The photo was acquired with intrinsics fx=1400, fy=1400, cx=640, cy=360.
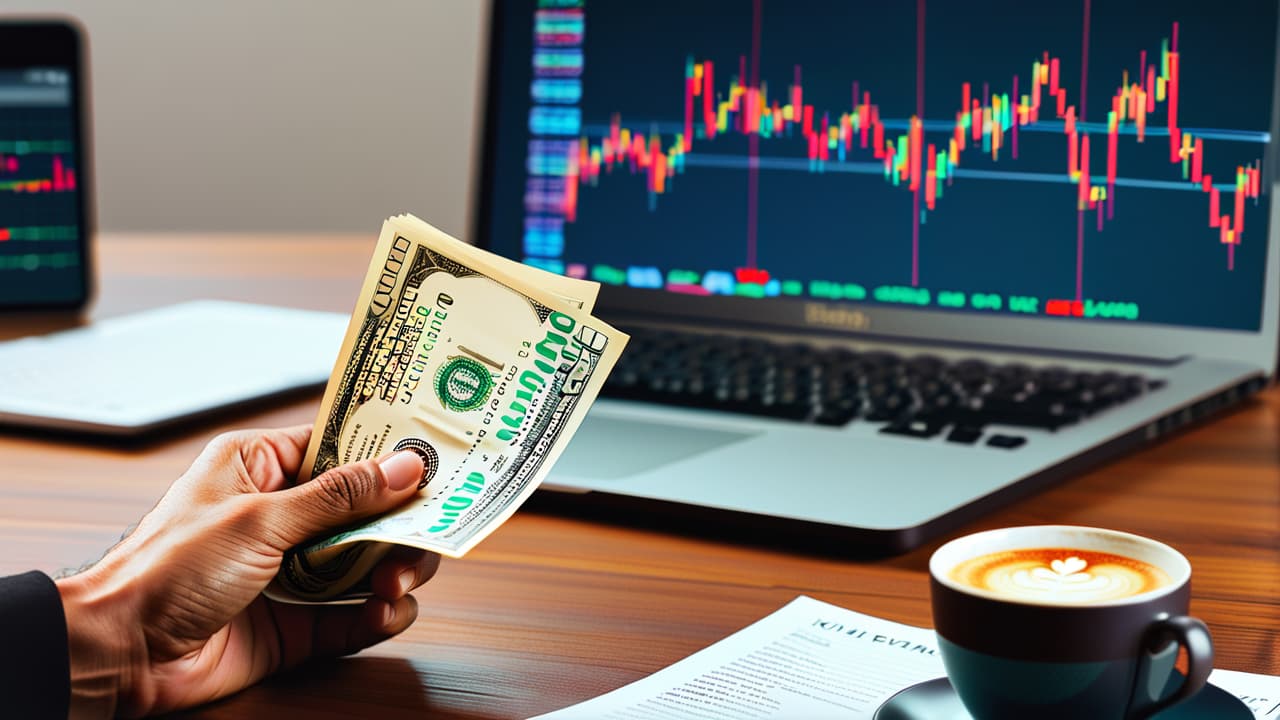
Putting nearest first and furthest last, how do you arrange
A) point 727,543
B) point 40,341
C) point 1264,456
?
point 727,543, point 1264,456, point 40,341

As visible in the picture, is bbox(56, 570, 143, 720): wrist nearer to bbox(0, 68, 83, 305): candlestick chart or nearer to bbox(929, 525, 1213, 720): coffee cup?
bbox(929, 525, 1213, 720): coffee cup

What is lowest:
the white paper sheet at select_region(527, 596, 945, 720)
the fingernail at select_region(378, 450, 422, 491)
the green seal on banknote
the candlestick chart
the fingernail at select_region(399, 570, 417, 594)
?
the white paper sheet at select_region(527, 596, 945, 720)

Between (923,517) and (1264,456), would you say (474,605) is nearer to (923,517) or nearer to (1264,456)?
(923,517)

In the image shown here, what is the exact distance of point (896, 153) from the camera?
1.05 meters

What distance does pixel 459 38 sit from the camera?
9.04 ft

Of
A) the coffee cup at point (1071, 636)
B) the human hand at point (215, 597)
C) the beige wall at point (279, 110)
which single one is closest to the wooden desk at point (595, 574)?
the human hand at point (215, 597)

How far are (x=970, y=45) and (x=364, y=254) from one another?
108cm

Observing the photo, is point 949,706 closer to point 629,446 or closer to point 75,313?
point 629,446

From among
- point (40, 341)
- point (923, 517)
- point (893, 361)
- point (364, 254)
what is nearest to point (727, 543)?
point (923, 517)

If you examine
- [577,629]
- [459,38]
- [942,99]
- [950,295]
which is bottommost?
[577,629]

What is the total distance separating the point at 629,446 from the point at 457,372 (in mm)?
210

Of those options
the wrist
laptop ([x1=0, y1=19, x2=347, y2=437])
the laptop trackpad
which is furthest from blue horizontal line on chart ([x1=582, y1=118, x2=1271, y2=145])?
the wrist

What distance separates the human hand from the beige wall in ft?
7.28

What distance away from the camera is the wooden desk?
0.60 meters
